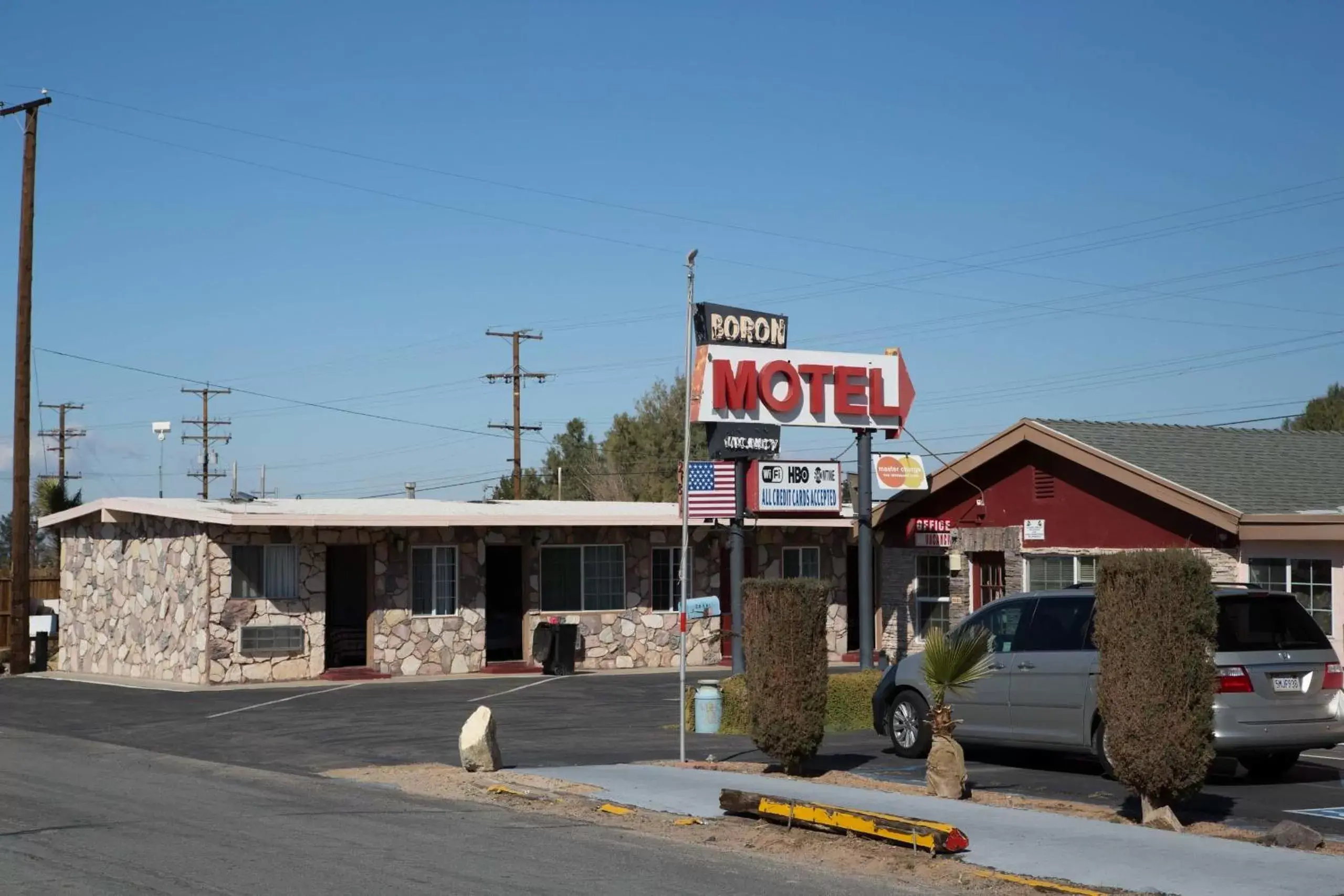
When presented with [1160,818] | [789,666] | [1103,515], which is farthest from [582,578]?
[1160,818]

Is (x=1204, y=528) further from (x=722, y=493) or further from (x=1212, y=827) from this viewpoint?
(x=1212, y=827)

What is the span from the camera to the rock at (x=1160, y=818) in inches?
461

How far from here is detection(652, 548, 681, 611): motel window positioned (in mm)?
32969

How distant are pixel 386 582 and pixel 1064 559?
13212 mm

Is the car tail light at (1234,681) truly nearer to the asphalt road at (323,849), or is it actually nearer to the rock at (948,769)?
the rock at (948,769)

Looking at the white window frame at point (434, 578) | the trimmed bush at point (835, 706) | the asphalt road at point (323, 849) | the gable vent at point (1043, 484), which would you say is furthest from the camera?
the white window frame at point (434, 578)

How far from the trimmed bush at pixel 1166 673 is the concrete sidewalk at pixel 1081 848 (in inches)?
20.8

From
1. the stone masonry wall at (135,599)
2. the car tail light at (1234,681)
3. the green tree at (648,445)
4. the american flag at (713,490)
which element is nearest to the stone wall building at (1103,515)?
the american flag at (713,490)

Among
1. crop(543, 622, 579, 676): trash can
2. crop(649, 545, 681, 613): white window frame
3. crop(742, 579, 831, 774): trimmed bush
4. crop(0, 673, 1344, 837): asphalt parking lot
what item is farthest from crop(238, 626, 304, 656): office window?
crop(742, 579, 831, 774): trimmed bush

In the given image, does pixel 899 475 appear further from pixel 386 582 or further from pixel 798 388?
pixel 386 582

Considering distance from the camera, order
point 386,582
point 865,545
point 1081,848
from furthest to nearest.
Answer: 1. point 386,582
2. point 865,545
3. point 1081,848

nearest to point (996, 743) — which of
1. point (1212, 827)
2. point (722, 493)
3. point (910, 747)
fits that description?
point (910, 747)

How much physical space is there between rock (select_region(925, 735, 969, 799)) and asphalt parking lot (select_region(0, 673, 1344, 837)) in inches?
34.6

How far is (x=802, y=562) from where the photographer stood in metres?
34.6
